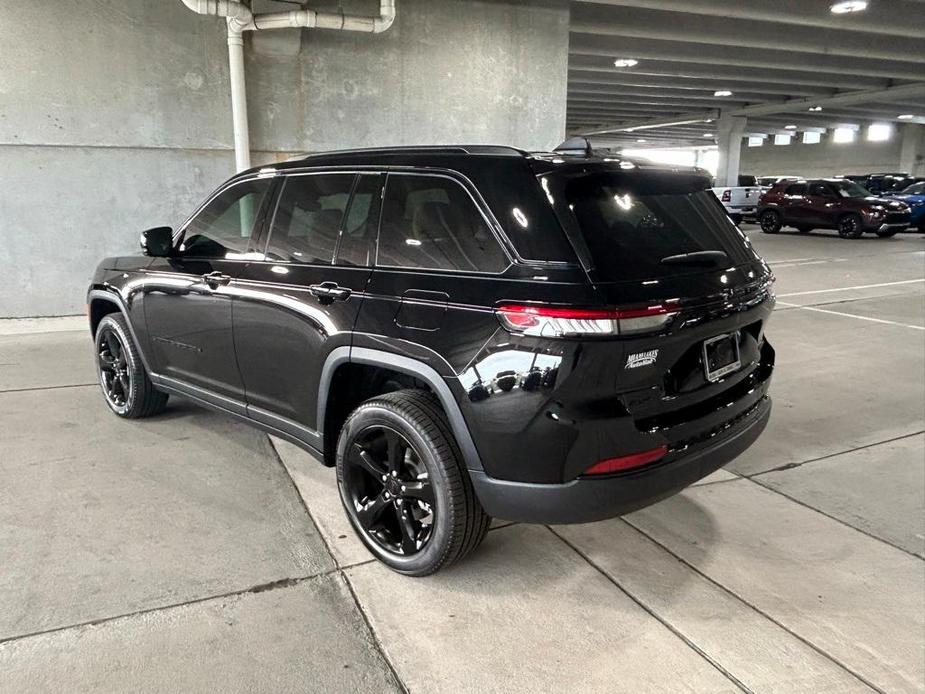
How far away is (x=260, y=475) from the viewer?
3852 millimetres

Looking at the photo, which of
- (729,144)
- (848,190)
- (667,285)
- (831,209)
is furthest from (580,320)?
(729,144)

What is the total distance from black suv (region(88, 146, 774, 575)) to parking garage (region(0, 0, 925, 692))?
8 centimetres

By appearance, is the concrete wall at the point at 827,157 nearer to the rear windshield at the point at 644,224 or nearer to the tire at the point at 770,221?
the tire at the point at 770,221

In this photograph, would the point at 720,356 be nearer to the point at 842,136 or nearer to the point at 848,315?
the point at 848,315

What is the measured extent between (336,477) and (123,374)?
6.82 ft

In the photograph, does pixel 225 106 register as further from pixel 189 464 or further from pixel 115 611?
pixel 115 611

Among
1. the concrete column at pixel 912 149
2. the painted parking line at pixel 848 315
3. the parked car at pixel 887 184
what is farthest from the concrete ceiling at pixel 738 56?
the concrete column at pixel 912 149

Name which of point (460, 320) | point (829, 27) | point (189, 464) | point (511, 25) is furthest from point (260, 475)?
point (829, 27)

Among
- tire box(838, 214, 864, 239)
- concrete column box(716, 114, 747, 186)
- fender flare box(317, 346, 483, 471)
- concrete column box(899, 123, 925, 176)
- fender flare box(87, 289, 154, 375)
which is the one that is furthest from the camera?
concrete column box(899, 123, 925, 176)

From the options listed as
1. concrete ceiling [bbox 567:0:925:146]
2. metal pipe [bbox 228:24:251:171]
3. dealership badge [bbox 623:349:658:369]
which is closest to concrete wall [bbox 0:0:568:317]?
metal pipe [bbox 228:24:251:171]

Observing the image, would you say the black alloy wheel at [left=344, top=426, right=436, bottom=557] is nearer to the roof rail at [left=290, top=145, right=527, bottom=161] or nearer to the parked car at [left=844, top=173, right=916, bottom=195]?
the roof rail at [left=290, top=145, right=527, bottom=161]

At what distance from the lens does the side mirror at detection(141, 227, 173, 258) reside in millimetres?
3938

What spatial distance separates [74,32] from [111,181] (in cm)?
158

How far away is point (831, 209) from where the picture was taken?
18578mm
